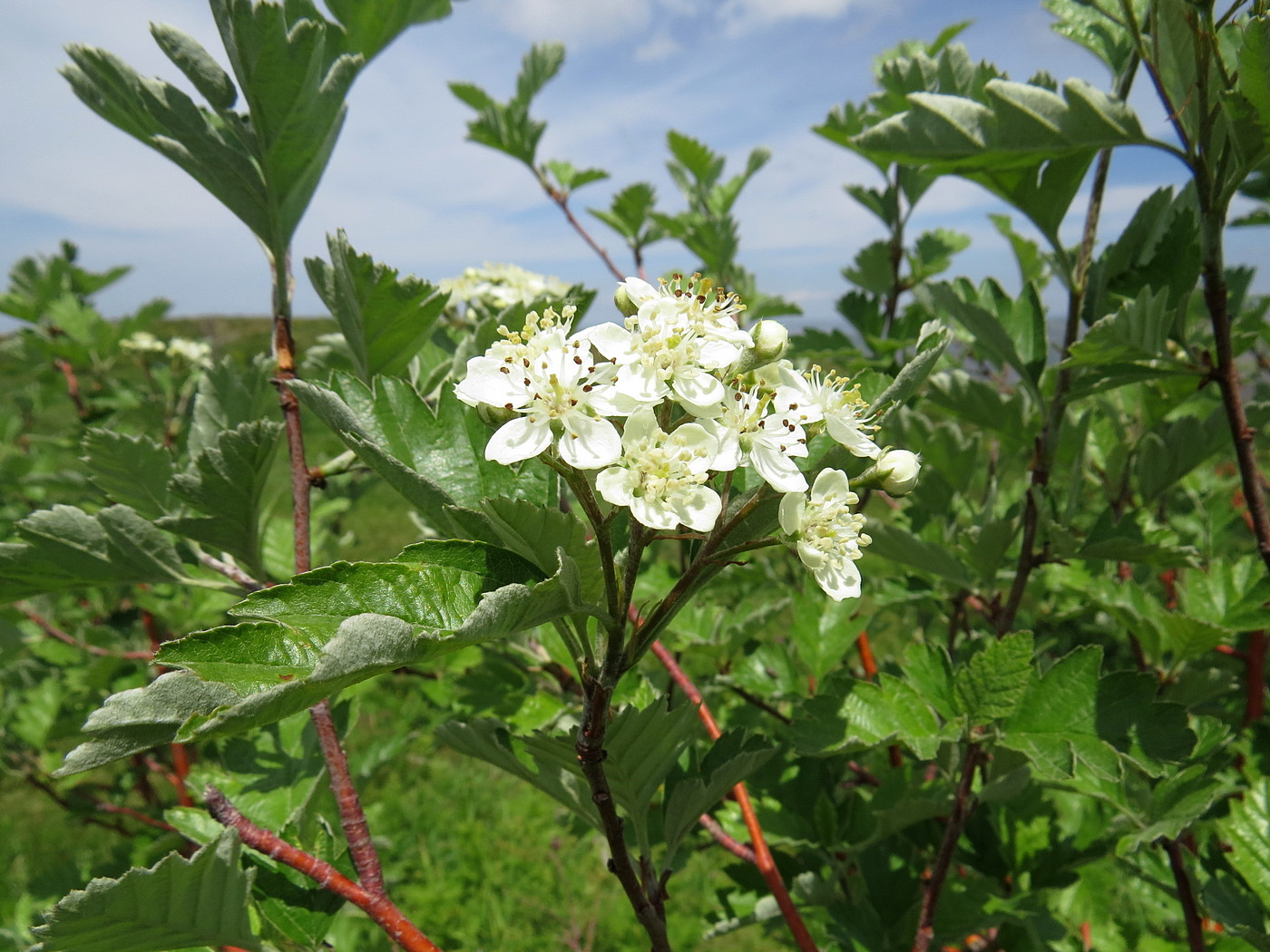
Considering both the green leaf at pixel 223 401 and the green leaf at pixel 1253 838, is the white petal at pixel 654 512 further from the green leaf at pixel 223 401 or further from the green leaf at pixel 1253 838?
the green leaf at pixel 1253 838

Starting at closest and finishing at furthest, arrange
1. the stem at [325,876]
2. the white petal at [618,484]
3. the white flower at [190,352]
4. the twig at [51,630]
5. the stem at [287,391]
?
the white petal at [618,484], the stem at [325,876], the stem at [287,391], the twig at [51,630], the white flower at [190,352]

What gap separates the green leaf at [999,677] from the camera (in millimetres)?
1143

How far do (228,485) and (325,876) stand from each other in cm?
58

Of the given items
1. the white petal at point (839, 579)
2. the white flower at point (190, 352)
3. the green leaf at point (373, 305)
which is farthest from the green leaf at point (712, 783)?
the white flower at point (190, 352)

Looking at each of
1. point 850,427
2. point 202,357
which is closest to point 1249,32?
point 850,427

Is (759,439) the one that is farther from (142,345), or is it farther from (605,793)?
(142,345)

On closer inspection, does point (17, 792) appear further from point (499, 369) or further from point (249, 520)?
point (499, 369)

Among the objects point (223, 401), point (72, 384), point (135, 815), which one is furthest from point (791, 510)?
point (72, 384)

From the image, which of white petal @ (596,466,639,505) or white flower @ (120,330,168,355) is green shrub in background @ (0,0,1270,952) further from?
white flower @ (120,330,168,355)

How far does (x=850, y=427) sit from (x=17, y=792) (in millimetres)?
6001

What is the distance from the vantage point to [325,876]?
3.52 feet

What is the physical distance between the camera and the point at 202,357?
3918 mm

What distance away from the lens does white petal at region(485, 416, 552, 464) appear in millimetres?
848

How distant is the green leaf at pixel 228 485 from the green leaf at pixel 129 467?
244mm
